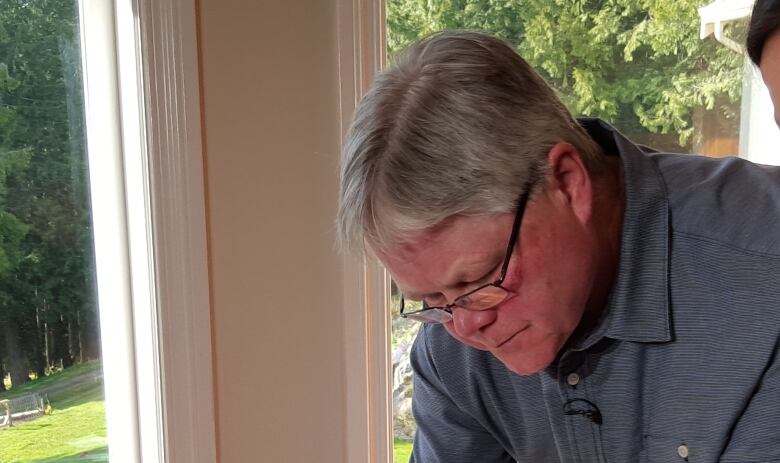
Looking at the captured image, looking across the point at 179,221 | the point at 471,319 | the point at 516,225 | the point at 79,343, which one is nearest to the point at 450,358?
the point at 471,319

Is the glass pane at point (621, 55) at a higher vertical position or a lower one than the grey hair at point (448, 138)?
higher

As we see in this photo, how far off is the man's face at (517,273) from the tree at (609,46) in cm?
124

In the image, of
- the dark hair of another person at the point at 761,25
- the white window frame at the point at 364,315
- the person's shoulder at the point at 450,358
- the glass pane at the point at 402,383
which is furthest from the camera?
the glass pane at the point at 402,383

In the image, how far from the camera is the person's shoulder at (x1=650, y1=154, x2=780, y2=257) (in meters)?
0.99

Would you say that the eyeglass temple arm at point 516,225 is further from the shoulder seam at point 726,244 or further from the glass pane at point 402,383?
the glass pane at point 402,383

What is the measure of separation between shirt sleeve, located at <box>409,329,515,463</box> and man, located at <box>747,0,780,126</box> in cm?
61

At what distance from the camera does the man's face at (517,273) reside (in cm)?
100

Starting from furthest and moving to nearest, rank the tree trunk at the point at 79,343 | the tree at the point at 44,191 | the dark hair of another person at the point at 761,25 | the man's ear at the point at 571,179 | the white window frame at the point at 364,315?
the white window frame at the point at 364,315 → the tree trunk at the point at 79,343 → the tree at the point at 44,191 → the man's ear at the point at 571,179 → the dark hair of another person at the point at 761,25

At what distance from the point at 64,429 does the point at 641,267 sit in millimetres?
1243

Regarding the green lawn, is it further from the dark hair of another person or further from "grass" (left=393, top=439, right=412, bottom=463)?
the dark hair of another person

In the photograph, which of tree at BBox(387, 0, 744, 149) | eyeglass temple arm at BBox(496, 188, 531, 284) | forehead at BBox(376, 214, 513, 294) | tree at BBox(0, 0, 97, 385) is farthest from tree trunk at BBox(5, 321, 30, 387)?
tree at BBox(387, 0, 744, 149)

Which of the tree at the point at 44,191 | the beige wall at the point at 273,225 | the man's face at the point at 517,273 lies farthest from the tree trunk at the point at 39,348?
the man's face at the point at 517,273

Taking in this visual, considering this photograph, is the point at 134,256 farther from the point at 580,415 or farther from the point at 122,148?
the point at 580,415

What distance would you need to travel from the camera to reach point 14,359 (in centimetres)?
163
